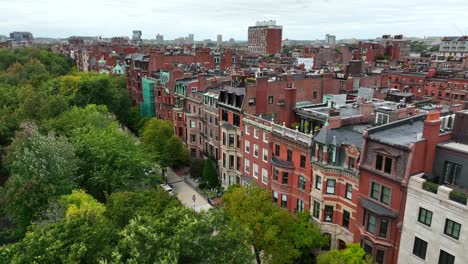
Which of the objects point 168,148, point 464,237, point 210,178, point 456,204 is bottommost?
point 210,178

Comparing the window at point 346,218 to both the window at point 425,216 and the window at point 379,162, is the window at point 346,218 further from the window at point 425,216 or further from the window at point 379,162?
the window at point 425,216

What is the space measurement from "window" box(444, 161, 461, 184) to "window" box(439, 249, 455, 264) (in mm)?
5508

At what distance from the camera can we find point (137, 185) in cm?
4544

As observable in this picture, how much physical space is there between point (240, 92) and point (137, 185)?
62.8 ft

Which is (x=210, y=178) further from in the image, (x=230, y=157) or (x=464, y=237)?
(x=464, y=237)

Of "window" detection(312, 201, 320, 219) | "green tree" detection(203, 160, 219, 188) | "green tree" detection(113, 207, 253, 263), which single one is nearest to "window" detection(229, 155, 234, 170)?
"green tree" detection(203, 160, 219, 188)

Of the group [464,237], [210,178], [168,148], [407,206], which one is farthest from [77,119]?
[464,237]

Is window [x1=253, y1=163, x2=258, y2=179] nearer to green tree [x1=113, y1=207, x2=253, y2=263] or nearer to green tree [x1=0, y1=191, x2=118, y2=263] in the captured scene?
green tree [x1=113, y1=207, x2=253, y2=263]

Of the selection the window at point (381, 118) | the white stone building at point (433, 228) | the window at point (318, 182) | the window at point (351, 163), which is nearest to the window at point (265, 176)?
the window at point (318, 182)

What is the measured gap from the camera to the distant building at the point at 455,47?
18176 cm

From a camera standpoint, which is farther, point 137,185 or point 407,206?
point 137,185

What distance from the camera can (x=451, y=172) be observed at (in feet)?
91.8

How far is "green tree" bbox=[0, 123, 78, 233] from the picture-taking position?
123 ft

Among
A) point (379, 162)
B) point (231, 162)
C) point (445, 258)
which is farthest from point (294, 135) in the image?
point (445, 258)
